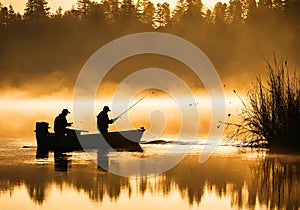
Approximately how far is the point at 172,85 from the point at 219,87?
8.37 metres

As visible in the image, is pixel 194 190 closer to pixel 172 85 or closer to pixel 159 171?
pixel 159 171

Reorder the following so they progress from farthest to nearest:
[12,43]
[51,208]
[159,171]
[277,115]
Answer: [12,43] < [277,115] < [159,171] < [51,208]

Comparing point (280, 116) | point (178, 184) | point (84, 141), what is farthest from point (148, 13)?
point (178, 184)

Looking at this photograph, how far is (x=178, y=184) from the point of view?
22969 millimetres

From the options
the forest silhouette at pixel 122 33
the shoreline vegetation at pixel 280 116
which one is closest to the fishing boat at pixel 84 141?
the shoreline vegetation at pixel 280 116

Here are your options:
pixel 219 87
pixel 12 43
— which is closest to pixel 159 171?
pixel 219 87

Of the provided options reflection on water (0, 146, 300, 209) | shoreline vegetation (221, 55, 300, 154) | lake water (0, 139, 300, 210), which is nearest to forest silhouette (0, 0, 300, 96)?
shoreline vegetation (221, 55, 300, 154)

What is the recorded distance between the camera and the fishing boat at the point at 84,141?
34500 mm

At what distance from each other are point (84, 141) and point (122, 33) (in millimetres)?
61100

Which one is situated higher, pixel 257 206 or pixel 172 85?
pixel 172 85

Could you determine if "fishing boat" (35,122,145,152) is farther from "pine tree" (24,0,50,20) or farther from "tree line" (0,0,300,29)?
"pine tree" (24,0,50,20)

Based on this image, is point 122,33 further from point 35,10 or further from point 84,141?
point 84,141

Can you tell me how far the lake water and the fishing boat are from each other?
3852mm

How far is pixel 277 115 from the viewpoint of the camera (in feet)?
99.9
